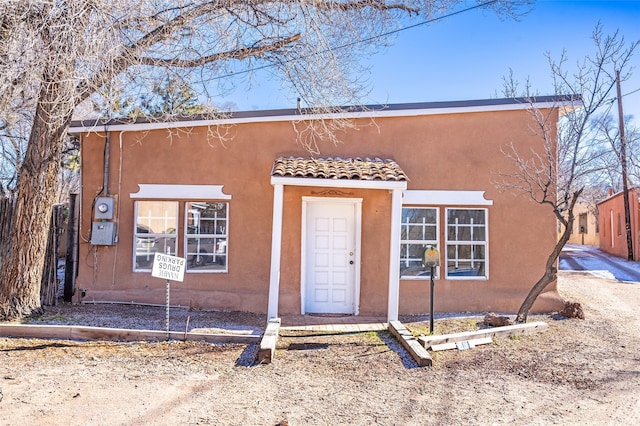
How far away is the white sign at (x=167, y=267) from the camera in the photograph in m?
6.41

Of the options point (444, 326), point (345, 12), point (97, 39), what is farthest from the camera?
point (345, 12)

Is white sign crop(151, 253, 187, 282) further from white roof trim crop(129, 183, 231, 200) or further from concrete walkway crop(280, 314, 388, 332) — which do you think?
white roof trim crop(129, 183, 231, 200)

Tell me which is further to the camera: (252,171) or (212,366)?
(252,171)

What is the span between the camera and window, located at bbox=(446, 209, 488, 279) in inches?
371

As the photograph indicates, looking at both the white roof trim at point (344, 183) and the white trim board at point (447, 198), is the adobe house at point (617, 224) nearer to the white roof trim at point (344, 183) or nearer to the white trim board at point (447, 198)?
the white trim board at point (447, 198)

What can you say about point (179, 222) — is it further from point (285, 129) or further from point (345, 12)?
point (345, 12)

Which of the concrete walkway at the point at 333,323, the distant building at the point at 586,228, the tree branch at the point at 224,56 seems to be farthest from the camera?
the distant building at the point at 586,228

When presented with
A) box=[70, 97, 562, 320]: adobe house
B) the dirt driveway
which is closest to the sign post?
the dirt driveway

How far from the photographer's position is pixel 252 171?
935cm

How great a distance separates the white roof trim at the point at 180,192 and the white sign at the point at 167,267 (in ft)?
9.14

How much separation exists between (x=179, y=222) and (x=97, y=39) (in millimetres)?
3820

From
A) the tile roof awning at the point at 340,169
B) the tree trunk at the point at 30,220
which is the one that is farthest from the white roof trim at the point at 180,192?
the tree trunk at the point at 30,220

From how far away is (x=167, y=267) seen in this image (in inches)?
258

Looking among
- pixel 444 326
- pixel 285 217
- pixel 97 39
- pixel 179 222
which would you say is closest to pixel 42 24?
pixel 97 39
